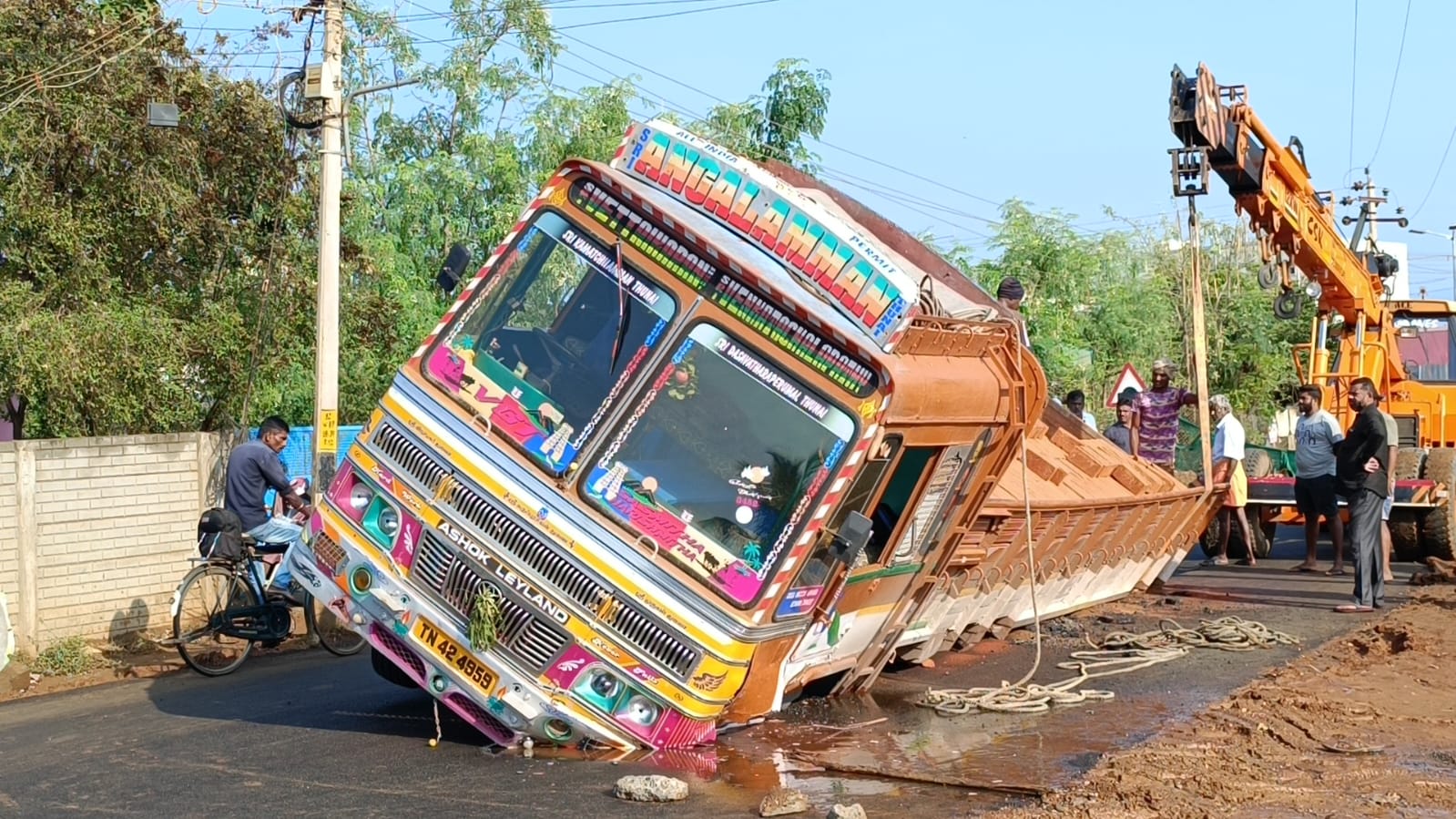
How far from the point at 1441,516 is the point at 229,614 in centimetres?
1283

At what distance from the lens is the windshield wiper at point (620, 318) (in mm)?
7398

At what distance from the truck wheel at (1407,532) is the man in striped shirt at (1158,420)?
3.31m

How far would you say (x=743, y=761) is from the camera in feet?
25.0

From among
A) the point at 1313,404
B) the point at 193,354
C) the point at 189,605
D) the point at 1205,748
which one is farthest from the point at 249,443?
the point at 1313,404

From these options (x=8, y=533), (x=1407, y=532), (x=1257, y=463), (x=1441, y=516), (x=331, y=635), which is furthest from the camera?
(x=1257, y=463)

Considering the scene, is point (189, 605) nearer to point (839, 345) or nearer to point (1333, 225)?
point (839, 345)

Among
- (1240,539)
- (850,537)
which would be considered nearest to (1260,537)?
(1240,539)

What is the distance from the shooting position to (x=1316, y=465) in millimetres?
15781

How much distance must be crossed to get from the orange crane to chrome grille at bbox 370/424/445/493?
26.7 ft

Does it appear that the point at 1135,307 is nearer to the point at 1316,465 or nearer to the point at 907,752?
the point at 1316,465

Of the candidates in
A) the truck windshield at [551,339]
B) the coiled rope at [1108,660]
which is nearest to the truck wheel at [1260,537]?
the coiled rope at [1108,660]

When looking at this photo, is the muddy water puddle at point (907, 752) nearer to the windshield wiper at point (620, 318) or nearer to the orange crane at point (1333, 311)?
the windshield wiper at point (620, 318)

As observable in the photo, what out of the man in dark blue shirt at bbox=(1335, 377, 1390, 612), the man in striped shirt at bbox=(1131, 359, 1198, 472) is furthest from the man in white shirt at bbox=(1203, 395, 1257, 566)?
the man in dark blue shirt at bbox=(1335, 377, 1390, 612)

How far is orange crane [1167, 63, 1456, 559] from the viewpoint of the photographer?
14.5 m
